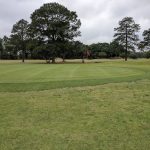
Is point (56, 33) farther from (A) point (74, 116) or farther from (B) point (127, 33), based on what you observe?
(A) point (74, 116)

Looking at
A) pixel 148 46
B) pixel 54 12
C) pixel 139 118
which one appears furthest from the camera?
pixel 148 46

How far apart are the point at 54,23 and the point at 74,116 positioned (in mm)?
66526

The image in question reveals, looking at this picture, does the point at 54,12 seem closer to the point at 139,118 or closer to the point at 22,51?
the point at 22,51

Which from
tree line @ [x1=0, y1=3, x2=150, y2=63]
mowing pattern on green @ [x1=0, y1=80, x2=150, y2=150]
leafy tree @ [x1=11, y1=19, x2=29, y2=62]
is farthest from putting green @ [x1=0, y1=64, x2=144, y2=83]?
leafy tree @ [x1=11, y1=19, x2=29, y2=62]

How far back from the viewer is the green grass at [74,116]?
7.81 m

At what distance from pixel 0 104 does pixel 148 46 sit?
271ft

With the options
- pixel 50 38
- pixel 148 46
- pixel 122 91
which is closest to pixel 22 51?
pixel 50 38

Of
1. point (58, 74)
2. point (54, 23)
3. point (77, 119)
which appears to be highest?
point (54, 23)

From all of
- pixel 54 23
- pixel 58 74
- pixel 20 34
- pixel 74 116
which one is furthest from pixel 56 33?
pixel 74 116

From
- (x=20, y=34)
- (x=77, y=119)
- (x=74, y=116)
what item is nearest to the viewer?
(x=77, y=119)

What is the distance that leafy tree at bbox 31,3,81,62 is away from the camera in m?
75.5

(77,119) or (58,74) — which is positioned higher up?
(58,74)

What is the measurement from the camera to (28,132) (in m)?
8.48

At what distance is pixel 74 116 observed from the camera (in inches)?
390
